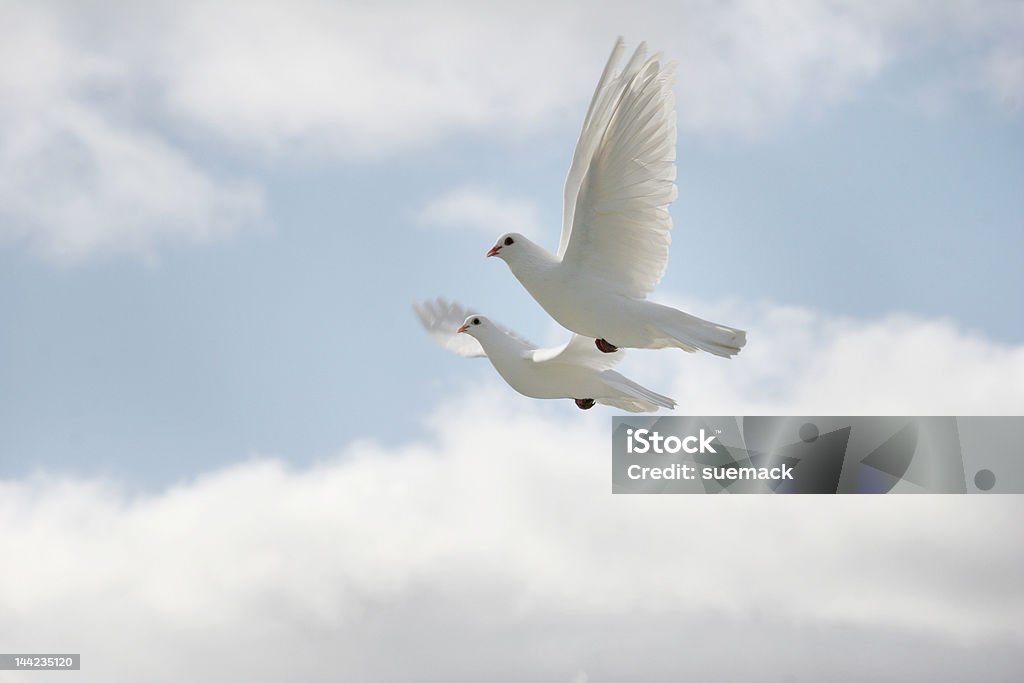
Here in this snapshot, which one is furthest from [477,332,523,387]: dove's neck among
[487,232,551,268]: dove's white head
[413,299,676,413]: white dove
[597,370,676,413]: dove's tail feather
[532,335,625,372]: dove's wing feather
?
[487,232,551,268]: dove's white head

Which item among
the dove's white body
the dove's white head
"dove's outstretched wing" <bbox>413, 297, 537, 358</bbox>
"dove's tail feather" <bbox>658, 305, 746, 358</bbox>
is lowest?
"dove's tail feather" <bbox>658, 305, 746, 358</bbox>

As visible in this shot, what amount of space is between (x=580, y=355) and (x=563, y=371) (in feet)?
0.85

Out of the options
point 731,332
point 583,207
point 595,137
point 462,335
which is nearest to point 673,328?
point 731,332

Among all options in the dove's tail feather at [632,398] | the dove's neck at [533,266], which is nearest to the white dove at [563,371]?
the dove's tail feather at [632,398]

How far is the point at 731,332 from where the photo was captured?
1095cm

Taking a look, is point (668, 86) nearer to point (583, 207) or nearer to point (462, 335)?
→ point (583, 207)

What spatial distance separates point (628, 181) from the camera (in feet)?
37.2

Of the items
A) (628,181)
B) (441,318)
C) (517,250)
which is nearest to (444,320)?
(441,318)

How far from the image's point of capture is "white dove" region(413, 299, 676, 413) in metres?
12.7

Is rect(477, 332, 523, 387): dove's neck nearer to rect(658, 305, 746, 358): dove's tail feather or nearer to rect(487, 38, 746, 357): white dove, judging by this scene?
rect(487, 38, 746, 357): white dove

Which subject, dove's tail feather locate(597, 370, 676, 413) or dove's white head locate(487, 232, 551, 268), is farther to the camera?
dove's tail feather locate(597, 370, 676, 413)

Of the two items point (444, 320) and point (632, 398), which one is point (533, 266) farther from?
point (444, 320)

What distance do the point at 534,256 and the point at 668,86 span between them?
2128 millimetres

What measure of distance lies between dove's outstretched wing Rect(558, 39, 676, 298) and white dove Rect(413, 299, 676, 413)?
4.12 ft
